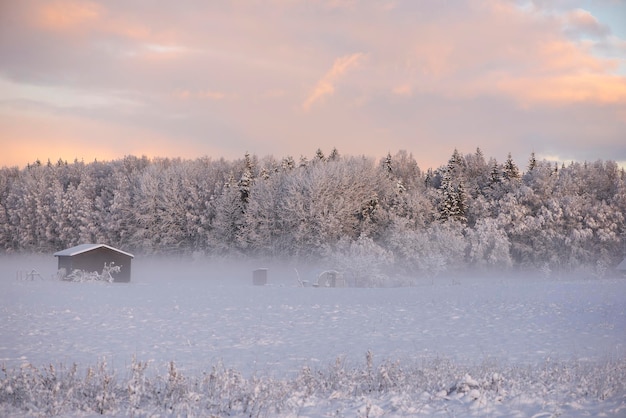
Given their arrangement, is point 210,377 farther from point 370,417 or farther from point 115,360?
point 115,360

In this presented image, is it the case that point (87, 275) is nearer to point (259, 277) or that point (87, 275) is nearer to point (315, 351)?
point (259, 277)

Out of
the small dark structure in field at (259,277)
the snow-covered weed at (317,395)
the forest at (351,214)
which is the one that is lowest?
the small dark structure in field at (259,277)

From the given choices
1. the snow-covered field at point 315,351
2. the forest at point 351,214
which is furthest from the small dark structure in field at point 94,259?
the forest at point 351,214

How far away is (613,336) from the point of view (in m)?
22.6

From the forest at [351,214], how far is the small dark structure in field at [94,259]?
19974 millimetres

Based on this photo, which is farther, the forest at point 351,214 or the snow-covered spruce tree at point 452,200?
the snow-covered spruce tree at point 452,200

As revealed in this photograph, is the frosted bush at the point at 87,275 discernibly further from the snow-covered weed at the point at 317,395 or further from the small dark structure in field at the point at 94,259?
the snow-covered weed at the point at 317,395

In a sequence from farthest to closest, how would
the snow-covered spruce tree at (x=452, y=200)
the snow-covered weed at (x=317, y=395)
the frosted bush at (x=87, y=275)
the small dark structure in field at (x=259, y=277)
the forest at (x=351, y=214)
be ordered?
1. the snow-covered spruce tree at (x=452, y=200)
2. the forest at (x=351, y=214)
3. the small dark structure in field at (x=259, y=277)
4. the frosted bush at (x=87, y=275)
5. the snow-covered weed at (x=317, y=395)

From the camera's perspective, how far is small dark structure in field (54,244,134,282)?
53.5 metres

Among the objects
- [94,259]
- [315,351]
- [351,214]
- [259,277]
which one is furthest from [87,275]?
[315,351]

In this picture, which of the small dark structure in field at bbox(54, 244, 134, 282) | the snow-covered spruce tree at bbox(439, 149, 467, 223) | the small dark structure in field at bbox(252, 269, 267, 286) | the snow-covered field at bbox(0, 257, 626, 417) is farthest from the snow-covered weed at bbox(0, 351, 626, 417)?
the snow-covered spruce tree at bbox(439, 149, 467, 223)

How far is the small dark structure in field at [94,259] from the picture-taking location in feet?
A: 175

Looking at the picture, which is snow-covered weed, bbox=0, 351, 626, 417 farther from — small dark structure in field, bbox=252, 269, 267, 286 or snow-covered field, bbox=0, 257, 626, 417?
small dark structure in field, bbox=252, 269, 267, 286

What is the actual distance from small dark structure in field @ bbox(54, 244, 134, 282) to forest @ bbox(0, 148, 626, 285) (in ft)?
65.5
